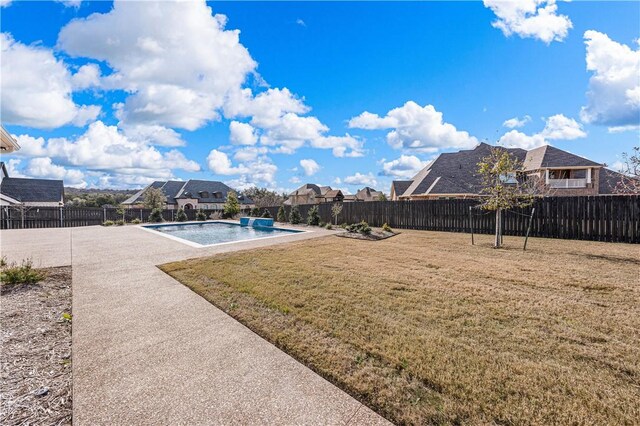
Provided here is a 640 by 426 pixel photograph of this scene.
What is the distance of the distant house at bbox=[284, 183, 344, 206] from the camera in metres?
54.2

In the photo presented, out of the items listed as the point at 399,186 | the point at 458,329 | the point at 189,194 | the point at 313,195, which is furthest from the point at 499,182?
the point at 313,195

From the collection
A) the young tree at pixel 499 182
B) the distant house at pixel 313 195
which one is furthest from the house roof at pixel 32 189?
the young tree at pixel 499 182

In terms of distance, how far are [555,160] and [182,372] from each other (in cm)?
2818

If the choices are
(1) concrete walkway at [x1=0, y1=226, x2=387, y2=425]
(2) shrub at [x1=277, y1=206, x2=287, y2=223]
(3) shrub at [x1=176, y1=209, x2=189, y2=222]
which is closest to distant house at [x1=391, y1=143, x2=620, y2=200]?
(2) shrub at [x1=277, y1=206, x2=287, y2=223]

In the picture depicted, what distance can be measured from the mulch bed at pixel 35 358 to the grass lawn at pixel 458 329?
5.36ft

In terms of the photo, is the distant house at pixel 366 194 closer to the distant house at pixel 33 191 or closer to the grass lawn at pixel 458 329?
the distant house at pixel 33 191

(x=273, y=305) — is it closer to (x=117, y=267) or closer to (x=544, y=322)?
(x=544, y=322)

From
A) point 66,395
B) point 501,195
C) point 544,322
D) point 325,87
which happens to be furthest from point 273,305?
point 325,87

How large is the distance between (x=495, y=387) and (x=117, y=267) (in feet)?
23.3

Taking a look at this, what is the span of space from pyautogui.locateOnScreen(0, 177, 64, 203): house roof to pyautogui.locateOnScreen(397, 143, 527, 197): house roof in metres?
40.1

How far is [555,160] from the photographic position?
72.1ft

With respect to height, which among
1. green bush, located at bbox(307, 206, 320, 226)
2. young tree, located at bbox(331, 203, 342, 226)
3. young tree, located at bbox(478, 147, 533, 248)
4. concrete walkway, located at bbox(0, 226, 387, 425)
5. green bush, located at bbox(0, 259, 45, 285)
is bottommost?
concrete walkway, located at bbox(0, 226, 387, 425)

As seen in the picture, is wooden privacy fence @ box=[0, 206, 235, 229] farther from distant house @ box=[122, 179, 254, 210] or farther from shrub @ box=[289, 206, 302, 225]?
distant house @ box=[122, 179, 254, 210]

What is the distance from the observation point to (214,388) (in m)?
2.19
